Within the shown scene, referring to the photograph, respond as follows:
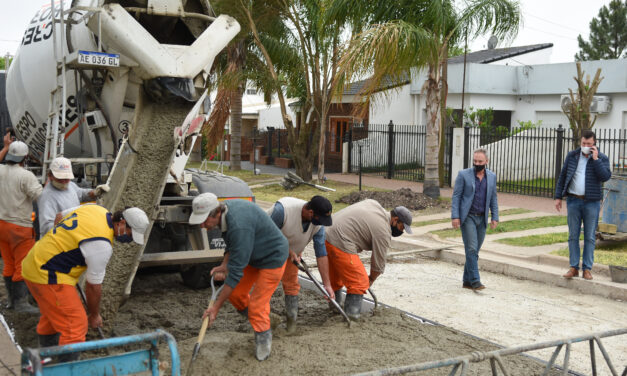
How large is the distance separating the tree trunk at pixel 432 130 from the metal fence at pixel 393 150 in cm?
515

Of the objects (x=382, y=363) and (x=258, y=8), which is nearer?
(x=382, y=363)

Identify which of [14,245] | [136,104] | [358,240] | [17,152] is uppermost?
[136,104]

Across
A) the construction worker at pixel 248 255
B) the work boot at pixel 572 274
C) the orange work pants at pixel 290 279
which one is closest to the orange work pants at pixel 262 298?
the construction worker at pixel 248 255

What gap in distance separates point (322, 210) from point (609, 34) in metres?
38.5

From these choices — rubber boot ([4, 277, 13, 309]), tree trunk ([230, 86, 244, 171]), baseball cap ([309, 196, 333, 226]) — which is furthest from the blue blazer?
tree trunk ([230, 86, 244, 171])

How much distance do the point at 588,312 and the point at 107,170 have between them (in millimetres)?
5596

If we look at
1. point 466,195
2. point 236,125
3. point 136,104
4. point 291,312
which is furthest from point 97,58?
point 236,125

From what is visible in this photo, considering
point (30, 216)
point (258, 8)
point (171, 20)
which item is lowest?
point (30, 216)

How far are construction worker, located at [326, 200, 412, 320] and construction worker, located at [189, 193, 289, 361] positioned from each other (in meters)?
1.06

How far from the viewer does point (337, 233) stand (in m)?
6.56

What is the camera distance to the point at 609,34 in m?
38.7

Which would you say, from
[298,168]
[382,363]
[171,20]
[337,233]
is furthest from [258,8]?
[382,363]

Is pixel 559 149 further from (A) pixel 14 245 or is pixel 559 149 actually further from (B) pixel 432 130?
(A) pixel 14 245

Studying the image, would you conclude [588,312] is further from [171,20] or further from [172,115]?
[171,20]
